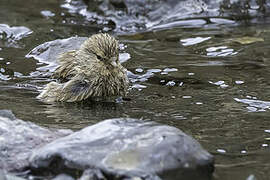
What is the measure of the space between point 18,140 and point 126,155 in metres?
Result: 1.13

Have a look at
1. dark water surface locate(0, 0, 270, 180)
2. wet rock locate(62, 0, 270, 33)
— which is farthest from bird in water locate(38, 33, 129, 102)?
wet rock locate(62, 0, 270, 33)

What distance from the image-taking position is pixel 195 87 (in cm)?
773

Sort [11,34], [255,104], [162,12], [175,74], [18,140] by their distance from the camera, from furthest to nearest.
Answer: [162,12] < [11,34] < [175,74] < [255,104] < [18,140]

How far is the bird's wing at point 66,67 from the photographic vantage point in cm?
781

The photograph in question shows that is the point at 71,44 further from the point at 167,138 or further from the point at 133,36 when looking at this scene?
the point at 167,138

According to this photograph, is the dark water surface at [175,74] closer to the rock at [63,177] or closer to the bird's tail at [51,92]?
the bird's tail at [51,92]

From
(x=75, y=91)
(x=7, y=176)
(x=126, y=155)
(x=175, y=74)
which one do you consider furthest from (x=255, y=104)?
(x=7, y=176)

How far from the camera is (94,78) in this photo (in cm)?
757

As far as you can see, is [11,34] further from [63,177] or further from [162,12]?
[63,177]

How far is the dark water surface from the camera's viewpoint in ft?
18.7

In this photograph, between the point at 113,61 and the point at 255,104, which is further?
the point at 113,61

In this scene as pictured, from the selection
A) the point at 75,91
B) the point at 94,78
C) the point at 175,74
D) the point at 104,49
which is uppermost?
the point at 104,49

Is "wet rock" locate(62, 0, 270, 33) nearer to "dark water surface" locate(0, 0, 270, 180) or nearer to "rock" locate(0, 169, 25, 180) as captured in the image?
"dark water surface" locate(0, 0, 270, 180)

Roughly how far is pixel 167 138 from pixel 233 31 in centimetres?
675
